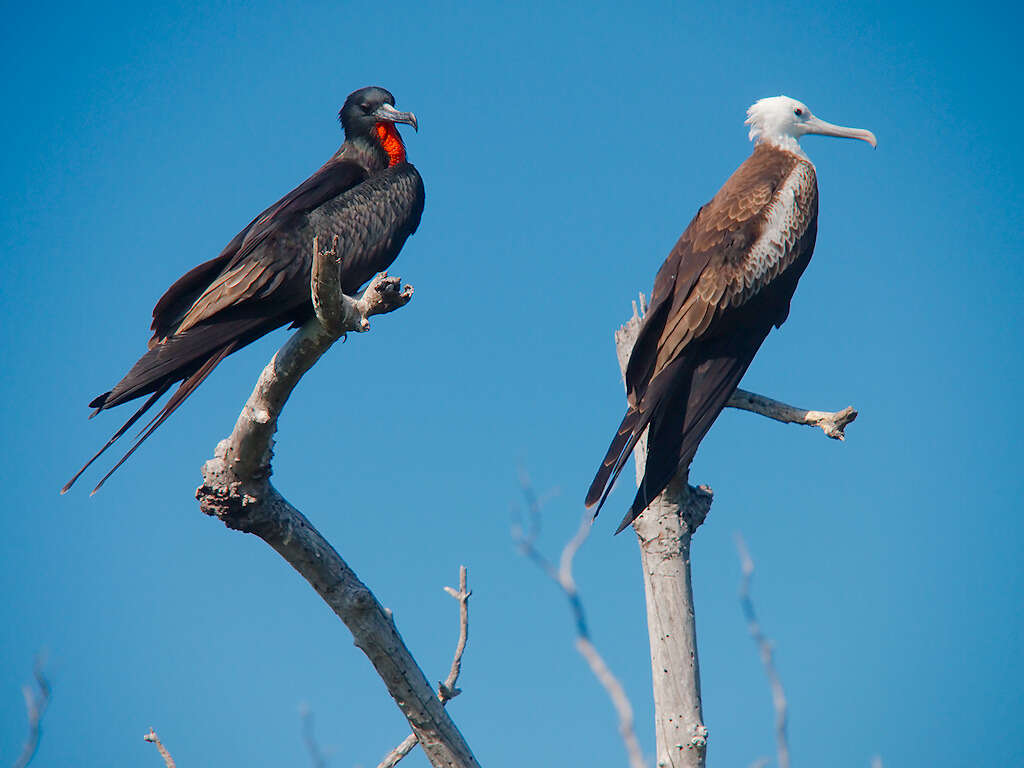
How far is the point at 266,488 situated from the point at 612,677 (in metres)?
1.80

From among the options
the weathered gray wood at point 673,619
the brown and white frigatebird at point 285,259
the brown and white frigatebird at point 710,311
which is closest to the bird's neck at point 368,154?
the brown and white frigatebird at point 285,259

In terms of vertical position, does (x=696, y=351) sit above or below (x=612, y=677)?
above

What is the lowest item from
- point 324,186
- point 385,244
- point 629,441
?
point 629,441

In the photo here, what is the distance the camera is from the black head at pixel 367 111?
5.21 m

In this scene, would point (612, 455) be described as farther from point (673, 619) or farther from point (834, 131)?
point (834, 131)

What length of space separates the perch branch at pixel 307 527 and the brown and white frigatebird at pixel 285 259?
42cm

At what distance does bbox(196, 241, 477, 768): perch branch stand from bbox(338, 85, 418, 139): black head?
2.22 meters

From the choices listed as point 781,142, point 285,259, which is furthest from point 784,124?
point 285,259

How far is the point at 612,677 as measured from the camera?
1.83m

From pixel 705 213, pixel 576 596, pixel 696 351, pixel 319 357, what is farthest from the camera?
pixel 705 213

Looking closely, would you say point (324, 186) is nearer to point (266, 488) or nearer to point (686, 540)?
point (266, 488)

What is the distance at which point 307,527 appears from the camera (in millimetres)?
3354

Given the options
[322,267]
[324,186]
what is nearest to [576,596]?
[322,267]

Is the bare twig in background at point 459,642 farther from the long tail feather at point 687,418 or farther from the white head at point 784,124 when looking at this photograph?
the white head at point 784,124
